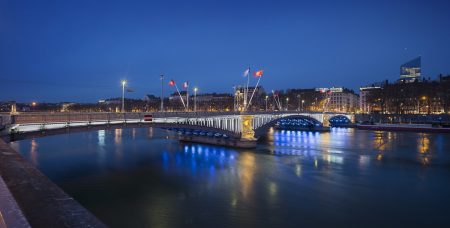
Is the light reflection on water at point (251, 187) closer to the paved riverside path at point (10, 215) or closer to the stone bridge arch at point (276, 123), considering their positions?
the paved riverside path at point (10, 215)

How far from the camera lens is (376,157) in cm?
4141

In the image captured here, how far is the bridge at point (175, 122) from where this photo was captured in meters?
23.1

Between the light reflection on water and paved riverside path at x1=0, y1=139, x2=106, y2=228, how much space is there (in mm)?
10044

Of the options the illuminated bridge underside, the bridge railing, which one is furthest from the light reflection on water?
the bridge railing

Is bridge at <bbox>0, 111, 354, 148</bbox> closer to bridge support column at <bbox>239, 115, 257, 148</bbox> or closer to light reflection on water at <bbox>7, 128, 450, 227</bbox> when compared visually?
bridge support column at <bbox>239, 115, 257, 148</bbox>

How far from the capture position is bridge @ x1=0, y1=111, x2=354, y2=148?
75.7 feet

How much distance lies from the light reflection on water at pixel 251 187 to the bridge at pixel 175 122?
3936 mm

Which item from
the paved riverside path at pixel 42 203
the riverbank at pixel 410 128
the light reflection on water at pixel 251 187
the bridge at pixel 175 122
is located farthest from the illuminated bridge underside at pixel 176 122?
the riverbank at pixel 410 128

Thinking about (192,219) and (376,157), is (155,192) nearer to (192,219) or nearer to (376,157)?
(192,219)

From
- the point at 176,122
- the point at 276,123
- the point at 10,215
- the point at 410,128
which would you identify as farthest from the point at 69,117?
the point at 410,128

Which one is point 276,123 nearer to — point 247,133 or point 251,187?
point 247,133

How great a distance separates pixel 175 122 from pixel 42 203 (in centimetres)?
3297

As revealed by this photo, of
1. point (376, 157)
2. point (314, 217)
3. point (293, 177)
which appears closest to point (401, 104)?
point (376, 157)

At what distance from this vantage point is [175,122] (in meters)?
38.5
